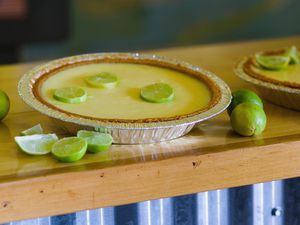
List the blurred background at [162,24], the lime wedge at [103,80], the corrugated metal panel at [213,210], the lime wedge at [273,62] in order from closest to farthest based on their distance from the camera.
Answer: the corrugated metal panel at [213,210] < the lime wedge at [103,80] < the lime wedge at [273,62] < the blurred background at [162,24]

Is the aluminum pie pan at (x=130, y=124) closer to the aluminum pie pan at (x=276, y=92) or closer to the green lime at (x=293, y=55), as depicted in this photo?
the aluminum pie pan at (x=276, y=92)

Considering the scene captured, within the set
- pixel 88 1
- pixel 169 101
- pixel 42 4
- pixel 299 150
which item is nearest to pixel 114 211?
pixel 169 101

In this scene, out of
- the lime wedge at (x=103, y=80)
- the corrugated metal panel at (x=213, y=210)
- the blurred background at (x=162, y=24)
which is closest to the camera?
the corrugated metal panel at (x=213, y=210)

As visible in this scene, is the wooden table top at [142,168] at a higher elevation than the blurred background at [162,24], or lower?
higher

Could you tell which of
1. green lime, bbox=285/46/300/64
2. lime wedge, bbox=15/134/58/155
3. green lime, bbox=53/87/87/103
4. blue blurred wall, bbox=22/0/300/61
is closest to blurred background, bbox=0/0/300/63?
blue blurred wall, bbox=22/0/300/61

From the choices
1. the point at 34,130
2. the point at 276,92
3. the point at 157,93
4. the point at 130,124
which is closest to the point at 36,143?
the point at 34,130

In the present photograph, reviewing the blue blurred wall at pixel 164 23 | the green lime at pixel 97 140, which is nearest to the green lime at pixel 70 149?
the green lime at pixel 97 140
